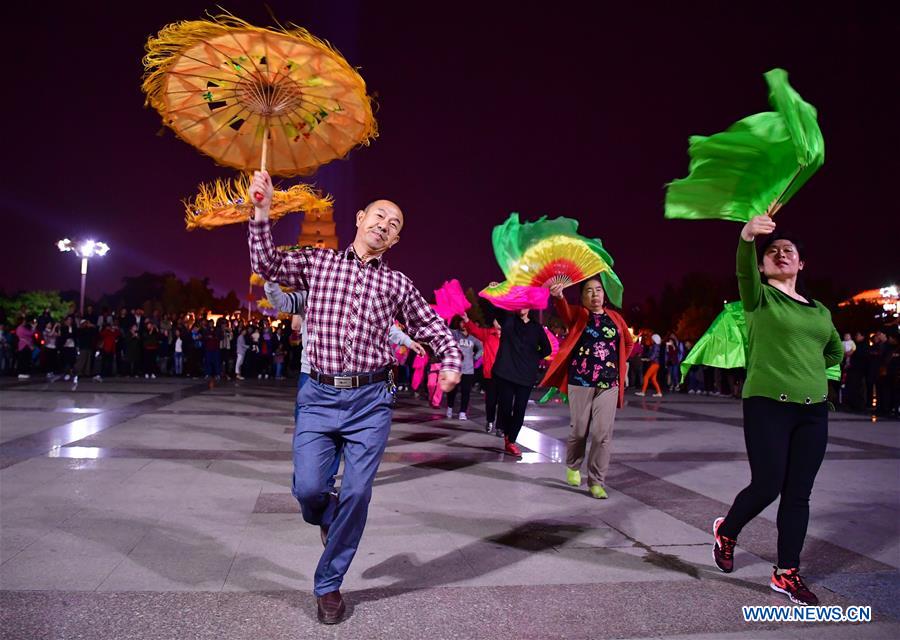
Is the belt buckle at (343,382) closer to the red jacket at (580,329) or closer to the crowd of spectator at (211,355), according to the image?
the red jacket at (580,329)

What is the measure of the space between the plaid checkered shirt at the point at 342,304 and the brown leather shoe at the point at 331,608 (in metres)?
1.12

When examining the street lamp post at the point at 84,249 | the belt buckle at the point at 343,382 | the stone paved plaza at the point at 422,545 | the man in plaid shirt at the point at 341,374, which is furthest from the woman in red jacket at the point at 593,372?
the street lamp post at the point at 84,249

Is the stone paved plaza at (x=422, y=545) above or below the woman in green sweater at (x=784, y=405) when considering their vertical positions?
below

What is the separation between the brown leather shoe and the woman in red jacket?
358 centimetres

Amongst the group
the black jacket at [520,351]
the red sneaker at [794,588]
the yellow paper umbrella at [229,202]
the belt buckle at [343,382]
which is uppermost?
the yellow paper umbrella at [229,202]

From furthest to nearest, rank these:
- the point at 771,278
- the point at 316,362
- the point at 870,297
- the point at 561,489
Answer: the point at 870,297, the point at 561,489, the point at 771,278, the point at 316,362

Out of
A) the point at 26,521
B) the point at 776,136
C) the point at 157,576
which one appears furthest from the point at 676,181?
the point at 26,521

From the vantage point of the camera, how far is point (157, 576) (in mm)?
4168

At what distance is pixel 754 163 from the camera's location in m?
4.30

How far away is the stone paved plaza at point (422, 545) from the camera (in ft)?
11.9

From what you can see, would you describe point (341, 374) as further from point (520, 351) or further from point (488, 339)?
point (488, 339)

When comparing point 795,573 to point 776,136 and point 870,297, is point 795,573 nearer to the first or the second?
point 776,136

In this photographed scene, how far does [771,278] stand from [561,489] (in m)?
3.40

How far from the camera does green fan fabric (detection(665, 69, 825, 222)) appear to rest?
3.98 m
